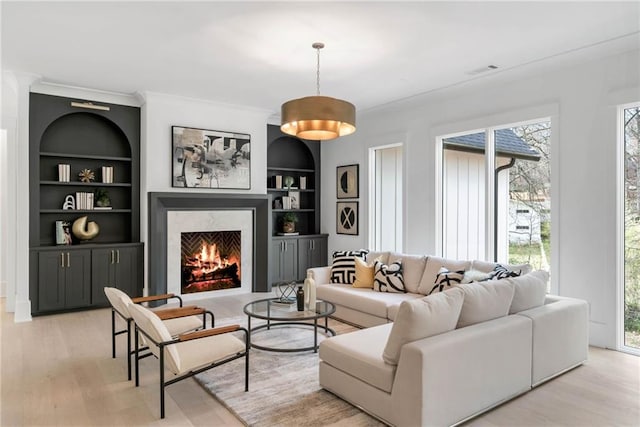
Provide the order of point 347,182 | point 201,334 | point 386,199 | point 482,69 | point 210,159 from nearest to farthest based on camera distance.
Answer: point 201,334, point 482,69, point 210,159, point 386,199, point 347,182

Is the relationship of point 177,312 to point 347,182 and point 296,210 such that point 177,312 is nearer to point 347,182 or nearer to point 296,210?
point 296,210

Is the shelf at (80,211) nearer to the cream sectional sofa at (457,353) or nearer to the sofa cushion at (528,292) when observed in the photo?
the cream sectional sofa at (457,353)

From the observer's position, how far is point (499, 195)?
16.8 feet

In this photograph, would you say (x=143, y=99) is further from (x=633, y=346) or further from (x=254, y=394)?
(x=633, y=346)

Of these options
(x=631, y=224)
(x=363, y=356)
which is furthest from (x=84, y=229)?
(x=631, y=224)

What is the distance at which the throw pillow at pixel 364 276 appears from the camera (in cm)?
509

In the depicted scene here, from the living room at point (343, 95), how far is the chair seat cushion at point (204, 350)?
34 cm

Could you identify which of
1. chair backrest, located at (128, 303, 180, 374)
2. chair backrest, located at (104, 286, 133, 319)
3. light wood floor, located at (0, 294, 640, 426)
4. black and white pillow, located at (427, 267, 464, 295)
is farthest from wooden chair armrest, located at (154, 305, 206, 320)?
black and white pillow, located at (427, 267, 464, 295)

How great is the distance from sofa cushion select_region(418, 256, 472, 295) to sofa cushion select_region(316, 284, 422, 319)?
13 cm

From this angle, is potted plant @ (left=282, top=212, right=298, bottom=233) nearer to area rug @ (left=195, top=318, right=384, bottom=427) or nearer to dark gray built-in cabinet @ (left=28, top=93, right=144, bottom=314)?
dark gray built-in cabinet @ (left=28, top=93, right=144, bottom=314)

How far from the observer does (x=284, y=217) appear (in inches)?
296

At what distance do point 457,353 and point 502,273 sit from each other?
5.64 ft

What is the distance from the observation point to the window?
21.2 ft

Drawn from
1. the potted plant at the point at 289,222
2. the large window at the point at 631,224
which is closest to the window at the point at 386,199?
the potted plant at the point at 289,222
